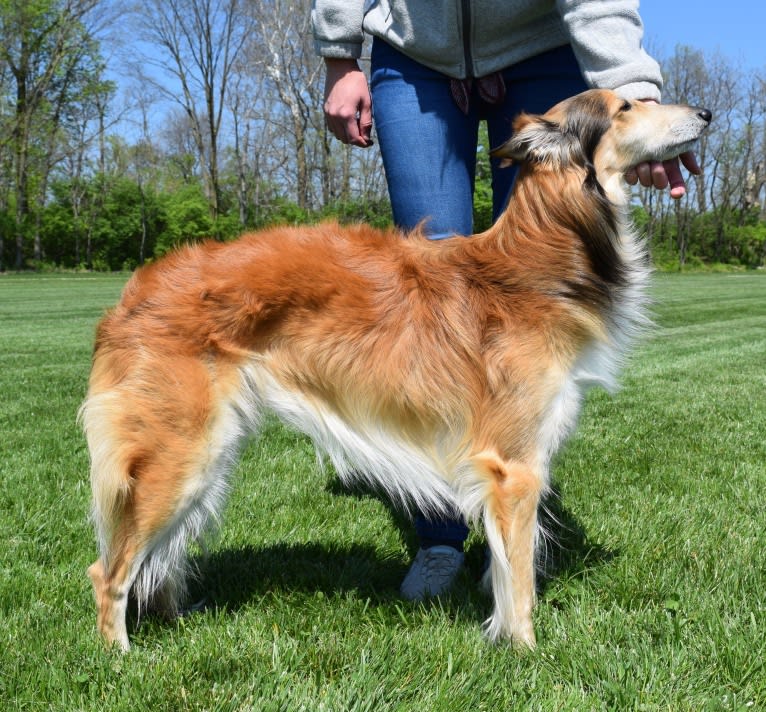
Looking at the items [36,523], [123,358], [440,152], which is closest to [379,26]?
[440,152]

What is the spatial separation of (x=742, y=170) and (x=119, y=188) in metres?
47.1

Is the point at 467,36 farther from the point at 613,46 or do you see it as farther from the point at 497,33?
the point at 613,46

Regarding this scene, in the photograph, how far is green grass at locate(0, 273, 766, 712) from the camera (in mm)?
2463

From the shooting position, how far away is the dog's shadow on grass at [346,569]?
3299 millimetres

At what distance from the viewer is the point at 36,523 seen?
396 cm

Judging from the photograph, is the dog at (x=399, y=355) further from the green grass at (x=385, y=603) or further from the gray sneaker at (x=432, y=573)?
the gray sneaker at (x=432, y=573)

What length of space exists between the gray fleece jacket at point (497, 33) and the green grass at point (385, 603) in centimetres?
115

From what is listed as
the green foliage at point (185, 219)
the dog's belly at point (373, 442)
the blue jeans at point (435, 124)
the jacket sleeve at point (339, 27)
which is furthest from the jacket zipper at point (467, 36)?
the green foliage at point (185, 219)

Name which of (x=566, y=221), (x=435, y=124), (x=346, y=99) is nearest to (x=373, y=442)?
(x=566, y=221)

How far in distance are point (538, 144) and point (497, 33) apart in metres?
0.77

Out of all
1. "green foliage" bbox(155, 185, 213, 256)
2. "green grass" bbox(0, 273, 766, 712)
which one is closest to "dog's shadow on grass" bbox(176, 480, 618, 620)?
"green grass" bbox(0, 273, 766, 712)

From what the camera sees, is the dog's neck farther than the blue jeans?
No

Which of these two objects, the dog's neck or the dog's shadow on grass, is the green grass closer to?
the dog's shadow on grass

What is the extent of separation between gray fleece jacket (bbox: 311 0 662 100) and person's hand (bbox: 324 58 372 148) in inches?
2.9
